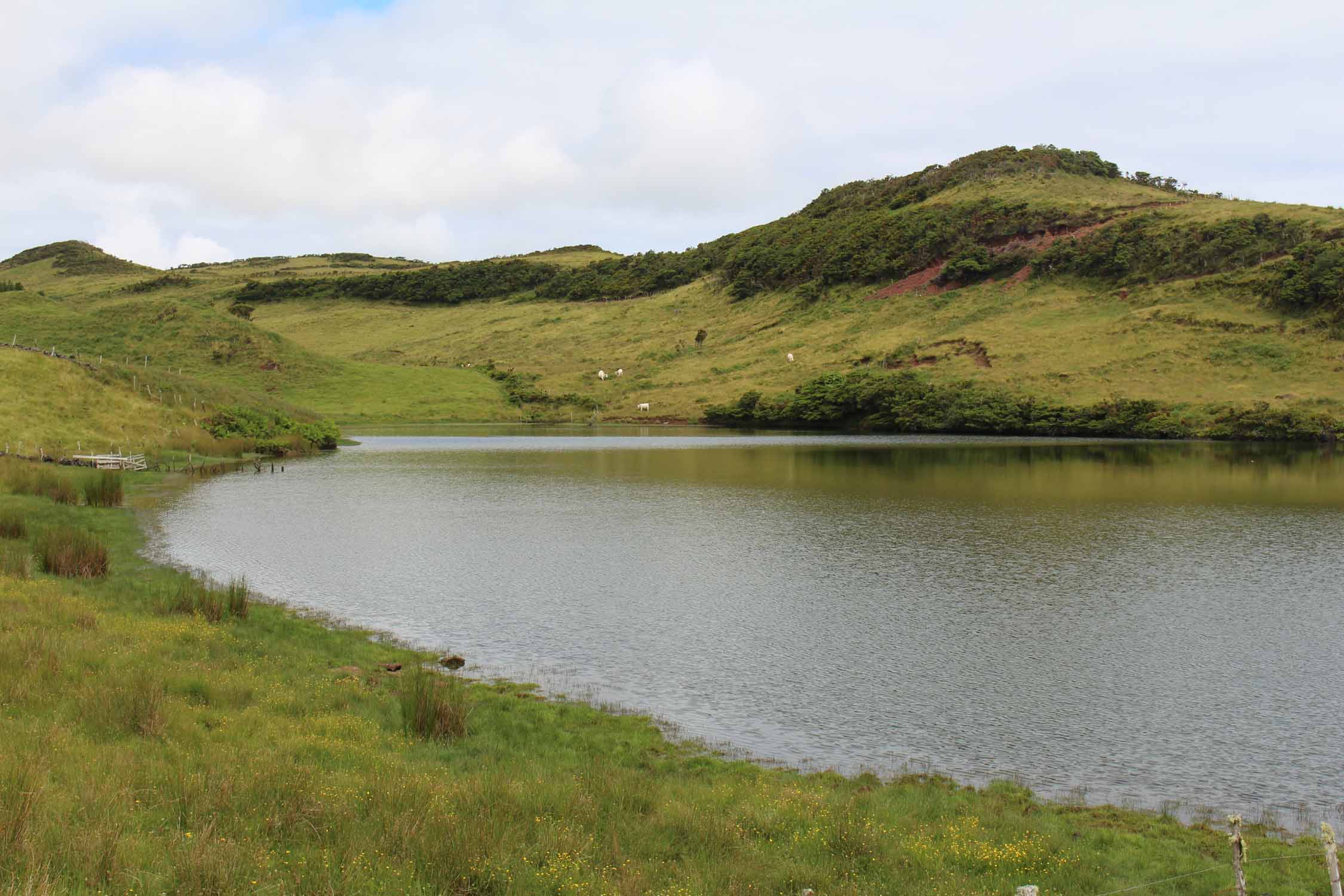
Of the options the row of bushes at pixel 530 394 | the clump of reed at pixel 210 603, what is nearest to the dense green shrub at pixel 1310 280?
the row of bushes at pixel 530 394

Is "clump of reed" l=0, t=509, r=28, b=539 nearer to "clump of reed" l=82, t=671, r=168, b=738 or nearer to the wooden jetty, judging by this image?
"clump of reed" l=82, t=671, r=168, b=738

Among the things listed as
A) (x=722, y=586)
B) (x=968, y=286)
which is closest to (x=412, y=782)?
(x=722, y=586)

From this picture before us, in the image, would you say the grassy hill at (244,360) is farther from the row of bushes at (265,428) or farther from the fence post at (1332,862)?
the fence post at (1332,862)

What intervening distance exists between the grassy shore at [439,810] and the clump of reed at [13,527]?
12950 mm

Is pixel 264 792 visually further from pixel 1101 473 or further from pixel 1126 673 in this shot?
pixel 1101 473

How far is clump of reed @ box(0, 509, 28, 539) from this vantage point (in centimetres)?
2866

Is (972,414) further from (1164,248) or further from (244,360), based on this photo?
(244,360)

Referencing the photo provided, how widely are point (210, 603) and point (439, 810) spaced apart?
46.3ft

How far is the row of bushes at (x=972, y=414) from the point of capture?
81312 mm

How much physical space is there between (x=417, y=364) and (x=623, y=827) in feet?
462

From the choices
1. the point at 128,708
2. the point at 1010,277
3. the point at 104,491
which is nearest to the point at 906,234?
the point at 1010,277

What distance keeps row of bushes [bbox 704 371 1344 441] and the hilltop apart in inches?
29.3

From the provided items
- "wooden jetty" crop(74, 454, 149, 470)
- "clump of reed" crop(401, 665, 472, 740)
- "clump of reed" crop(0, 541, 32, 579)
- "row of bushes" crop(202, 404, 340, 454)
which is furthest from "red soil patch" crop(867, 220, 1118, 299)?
"clump of reed" crop(401, 665, 472, 740)

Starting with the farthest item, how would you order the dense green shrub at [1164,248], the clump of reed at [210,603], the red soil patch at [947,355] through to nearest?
the dense green shrub at [1164,248] → the red soil patch at [947,355] → the clump of reed at [210,603]
